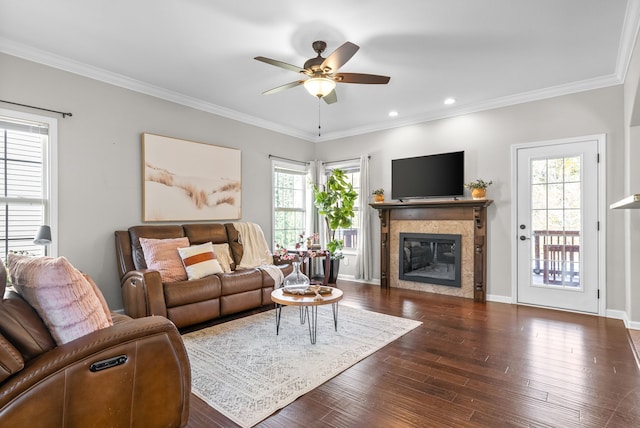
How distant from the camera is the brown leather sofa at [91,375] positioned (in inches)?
50.3

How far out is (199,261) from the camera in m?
3.81

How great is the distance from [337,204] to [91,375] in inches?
188

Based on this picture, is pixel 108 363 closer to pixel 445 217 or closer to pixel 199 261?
pixel 199 261

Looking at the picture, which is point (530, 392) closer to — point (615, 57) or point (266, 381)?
point (266, 381)

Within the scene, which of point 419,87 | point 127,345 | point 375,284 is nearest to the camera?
point 127,345

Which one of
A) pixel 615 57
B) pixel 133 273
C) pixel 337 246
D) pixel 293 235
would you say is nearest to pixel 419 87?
pixel 615 57

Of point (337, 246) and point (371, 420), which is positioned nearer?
point (371, 420)

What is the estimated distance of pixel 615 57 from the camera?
11.1 feet

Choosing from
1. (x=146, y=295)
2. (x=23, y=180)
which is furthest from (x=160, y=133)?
(x=146, y=295)

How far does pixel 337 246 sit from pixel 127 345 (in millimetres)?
4514

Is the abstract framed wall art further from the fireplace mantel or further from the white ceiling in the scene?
the fireplace mantel

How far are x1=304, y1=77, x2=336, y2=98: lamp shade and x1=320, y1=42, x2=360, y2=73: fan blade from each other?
0.09 metres

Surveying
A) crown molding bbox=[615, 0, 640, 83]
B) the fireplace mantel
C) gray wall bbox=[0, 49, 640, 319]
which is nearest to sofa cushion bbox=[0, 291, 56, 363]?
gray wall bbox=[0, 49, 640, 319]

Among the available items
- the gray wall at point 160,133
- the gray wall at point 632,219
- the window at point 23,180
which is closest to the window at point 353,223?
the gray wall at point 160,133
